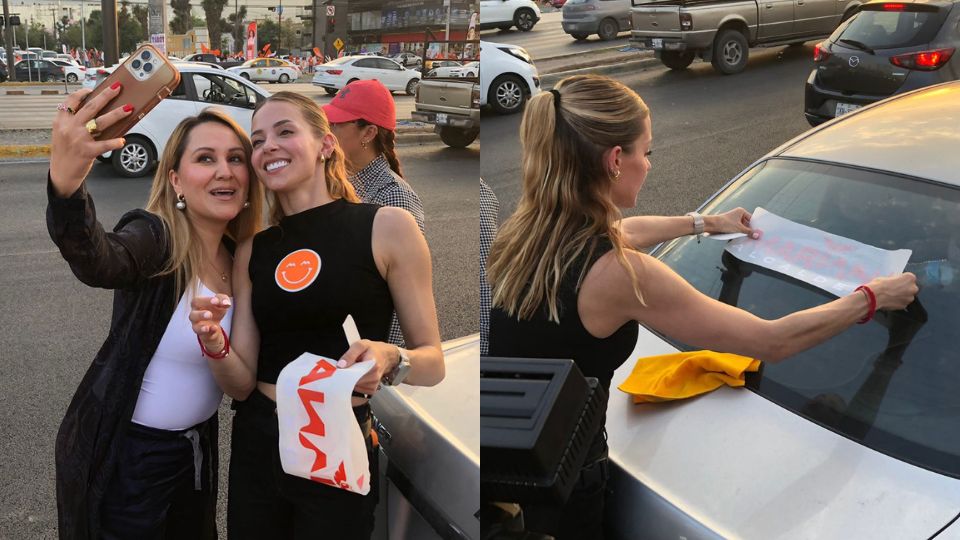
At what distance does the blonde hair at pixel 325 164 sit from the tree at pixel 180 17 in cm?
4199

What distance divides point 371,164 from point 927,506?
2024 mm

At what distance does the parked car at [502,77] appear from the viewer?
55.9 inches

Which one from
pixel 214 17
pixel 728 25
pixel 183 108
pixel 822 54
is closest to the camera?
pixel 822 54

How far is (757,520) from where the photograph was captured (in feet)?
4.92

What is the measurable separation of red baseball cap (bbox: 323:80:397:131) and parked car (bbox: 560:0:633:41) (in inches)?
412

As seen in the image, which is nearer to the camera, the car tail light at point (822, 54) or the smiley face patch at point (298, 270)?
the smiley face patch at point (298, 270)

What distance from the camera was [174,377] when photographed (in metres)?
2.00

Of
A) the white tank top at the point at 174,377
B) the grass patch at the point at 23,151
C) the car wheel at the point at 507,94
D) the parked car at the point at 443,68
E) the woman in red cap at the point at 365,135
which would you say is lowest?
the grass patch at the point at 23,151

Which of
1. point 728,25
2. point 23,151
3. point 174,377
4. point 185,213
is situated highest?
point 728,25

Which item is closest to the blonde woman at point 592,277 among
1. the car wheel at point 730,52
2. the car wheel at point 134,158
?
→ the car wheel at point 134,158

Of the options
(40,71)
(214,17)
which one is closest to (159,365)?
(40,71)

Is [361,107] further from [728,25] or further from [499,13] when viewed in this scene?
[728,25]

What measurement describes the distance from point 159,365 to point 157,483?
0.27m

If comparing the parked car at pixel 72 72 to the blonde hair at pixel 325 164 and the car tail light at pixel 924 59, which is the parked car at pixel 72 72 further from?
the blonde hair at pixel 325 164
